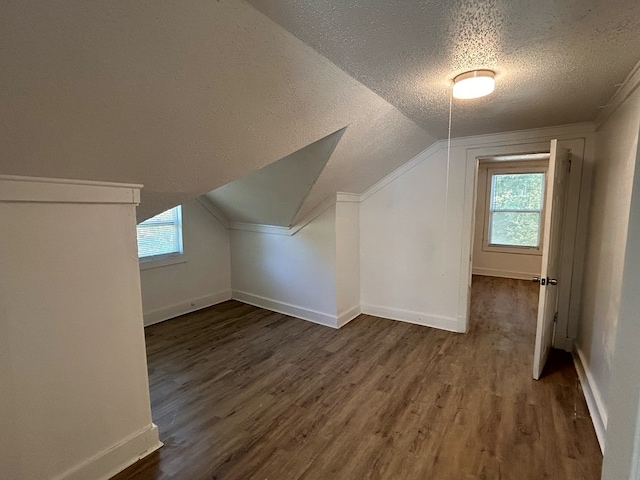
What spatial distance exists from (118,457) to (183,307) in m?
2.54

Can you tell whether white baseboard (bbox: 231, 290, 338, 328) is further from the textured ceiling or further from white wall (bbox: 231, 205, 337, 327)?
the textured ceiling

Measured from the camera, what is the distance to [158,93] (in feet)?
4.29

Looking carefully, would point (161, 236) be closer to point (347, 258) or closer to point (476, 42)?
point (347, 258)

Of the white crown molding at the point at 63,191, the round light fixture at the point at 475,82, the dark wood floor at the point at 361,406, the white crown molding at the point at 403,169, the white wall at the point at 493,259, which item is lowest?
the dark wood floor at the point at 361,406

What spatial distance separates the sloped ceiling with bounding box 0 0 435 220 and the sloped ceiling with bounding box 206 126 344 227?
0.49 meters

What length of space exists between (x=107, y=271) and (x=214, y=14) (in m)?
1.31

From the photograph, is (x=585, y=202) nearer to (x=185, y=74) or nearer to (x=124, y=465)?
(x=185, y=74)

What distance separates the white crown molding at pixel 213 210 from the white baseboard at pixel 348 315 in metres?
2.12

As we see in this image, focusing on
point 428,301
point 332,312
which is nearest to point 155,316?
point 332,312

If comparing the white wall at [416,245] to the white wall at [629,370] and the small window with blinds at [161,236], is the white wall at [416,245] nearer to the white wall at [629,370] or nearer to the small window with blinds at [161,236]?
the small window with blinds at [161,236]

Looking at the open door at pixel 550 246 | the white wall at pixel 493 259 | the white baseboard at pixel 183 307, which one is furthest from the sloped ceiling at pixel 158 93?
the white wall at pixel 493 259

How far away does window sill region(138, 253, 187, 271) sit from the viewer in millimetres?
3715

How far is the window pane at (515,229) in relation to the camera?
5934 millimetres

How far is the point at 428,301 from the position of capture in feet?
12.1
